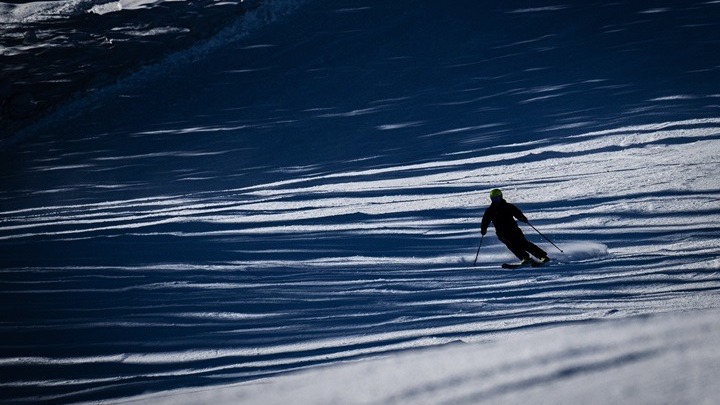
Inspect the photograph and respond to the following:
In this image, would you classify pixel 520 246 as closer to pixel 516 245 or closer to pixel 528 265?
pixel 516 245

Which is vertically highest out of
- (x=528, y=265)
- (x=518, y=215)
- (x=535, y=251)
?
(x=518, y=215)

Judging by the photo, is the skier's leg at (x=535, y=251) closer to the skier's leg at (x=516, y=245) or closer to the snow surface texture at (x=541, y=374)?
the skier's leg at (x=516, y=245)

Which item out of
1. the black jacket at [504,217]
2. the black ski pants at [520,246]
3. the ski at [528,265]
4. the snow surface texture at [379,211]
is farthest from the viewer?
the black jacket at [504,217]

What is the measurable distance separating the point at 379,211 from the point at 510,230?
2369 mm

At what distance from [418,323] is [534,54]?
32.8 feet

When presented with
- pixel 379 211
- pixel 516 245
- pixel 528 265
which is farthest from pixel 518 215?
pixel 379 211

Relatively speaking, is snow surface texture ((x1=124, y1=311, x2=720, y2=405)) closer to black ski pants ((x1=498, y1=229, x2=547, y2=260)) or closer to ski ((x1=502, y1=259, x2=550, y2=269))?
ski ((x1=502, y1=259, x2=550, y2=269))

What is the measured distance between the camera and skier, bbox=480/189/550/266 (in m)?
5.82

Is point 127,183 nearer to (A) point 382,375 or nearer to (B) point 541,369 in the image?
(A) point 382,375

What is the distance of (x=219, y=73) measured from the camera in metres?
14.9

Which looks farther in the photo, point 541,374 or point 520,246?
point 520,246

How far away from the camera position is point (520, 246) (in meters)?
5.90

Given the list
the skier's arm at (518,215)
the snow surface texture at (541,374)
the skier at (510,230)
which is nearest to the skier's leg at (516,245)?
the skier at (510,230)

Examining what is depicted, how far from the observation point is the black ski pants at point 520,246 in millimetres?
5816
